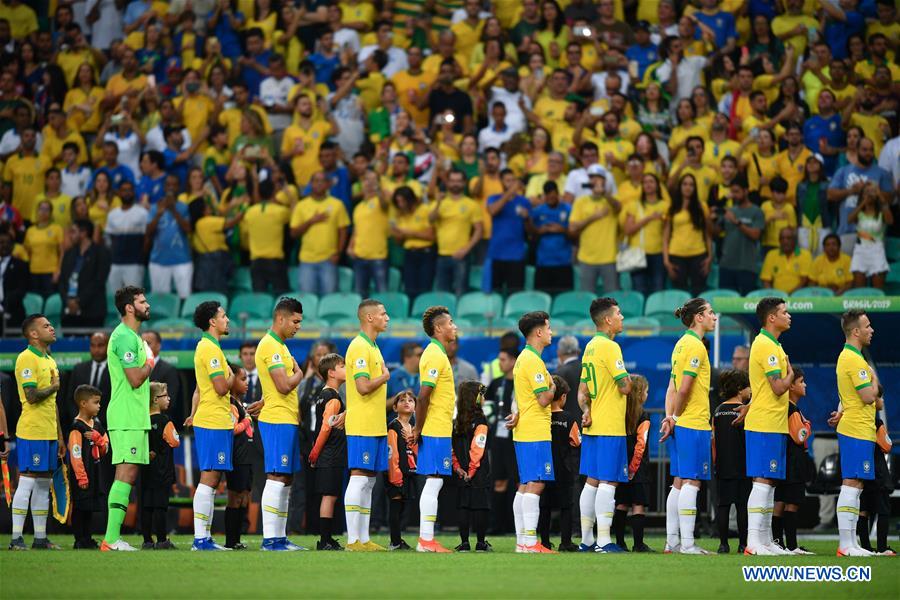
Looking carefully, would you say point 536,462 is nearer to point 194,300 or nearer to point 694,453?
point 694,453

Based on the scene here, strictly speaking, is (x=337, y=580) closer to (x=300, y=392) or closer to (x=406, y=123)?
(x=300, y=392)

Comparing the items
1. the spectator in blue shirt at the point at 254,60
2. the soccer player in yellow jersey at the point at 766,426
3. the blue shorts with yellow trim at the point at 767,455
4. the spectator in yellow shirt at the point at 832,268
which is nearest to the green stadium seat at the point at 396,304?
the spectator in yellow shirt at the point at 832,268

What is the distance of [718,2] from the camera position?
23.8 m

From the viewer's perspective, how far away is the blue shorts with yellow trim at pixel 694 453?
12375 millimetres

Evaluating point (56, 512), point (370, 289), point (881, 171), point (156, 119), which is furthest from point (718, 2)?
point (56, 512)

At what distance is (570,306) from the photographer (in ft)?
65.1

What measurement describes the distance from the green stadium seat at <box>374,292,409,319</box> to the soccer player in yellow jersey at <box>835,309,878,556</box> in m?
8.87

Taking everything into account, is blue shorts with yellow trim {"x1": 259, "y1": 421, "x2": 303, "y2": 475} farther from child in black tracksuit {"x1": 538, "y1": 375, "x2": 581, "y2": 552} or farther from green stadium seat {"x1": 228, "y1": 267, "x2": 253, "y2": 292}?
green stadium seat {"x1": 228, "y1": 267, "x2": 253, "y2": 292}

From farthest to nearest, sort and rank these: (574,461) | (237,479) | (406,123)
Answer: (406,123), (574,461), (237,479)

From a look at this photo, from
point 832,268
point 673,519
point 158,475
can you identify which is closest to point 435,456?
point 673,519

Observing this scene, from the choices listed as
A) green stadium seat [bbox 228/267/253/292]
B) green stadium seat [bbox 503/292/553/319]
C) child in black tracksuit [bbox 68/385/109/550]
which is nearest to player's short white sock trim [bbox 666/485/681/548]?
child in black tracksuit [bbox 68/385/109/550]

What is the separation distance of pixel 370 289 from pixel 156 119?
221 inches

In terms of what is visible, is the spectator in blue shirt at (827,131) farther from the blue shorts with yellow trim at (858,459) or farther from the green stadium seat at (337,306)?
the blue shorts with yellow trim at (858,459)

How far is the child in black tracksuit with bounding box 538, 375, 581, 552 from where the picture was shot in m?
13.1
